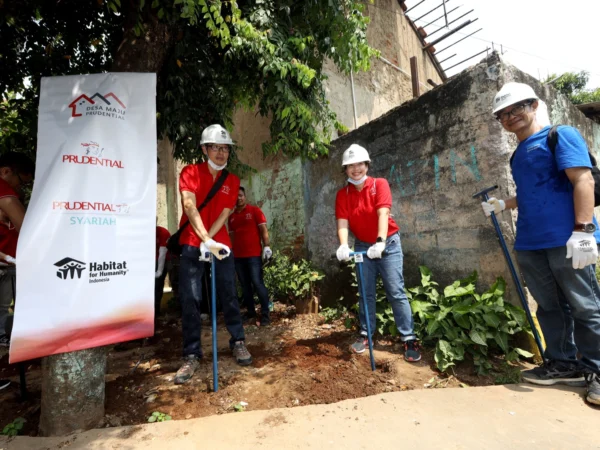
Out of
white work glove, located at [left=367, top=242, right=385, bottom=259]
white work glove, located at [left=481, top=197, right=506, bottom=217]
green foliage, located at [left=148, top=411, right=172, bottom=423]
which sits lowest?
green foliage, located at [left=148, top=411, right=172, bottom=423]

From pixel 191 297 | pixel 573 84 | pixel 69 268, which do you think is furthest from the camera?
pixel 573 84

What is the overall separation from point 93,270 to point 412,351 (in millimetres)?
2614

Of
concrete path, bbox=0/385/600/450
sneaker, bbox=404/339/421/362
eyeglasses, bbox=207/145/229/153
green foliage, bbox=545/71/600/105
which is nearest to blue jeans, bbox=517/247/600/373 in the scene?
concrete path, bbox=0/385/600/450

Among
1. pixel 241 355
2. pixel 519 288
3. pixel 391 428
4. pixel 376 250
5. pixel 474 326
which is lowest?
pixel 391 428

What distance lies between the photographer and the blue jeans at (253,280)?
4.77 m

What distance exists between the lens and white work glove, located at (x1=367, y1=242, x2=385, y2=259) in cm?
295

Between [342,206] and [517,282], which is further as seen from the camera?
[342,206]

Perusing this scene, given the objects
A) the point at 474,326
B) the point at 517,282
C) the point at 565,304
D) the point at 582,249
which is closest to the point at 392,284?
the point at 474,326

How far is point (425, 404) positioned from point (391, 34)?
9.50 meters

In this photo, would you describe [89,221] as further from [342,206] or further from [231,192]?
[342,206]

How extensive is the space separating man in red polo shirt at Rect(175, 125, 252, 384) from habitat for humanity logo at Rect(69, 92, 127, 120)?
0.79m

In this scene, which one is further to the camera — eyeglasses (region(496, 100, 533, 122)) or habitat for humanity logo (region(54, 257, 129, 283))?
eyeglasses (region(496, 100, 533, 122))

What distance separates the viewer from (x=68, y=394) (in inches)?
82.7

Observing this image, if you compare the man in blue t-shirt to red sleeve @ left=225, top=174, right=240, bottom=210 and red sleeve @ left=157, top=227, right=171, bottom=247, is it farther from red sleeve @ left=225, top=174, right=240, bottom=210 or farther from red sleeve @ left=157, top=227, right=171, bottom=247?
red sleeve @ left=157, top=227, right=171, bottom=247
